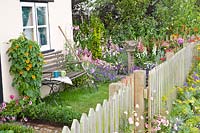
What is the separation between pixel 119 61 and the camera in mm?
10008

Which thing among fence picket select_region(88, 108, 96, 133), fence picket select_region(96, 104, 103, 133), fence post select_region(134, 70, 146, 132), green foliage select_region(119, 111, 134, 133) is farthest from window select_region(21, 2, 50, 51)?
fence picket select_region(88, 108, 96, 133)

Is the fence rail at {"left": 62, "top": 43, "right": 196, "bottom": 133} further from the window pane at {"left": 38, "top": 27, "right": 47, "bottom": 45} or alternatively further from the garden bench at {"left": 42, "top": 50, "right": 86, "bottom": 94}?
the window pane at {"left": 38, "top": 27, "right": 47, "bottom": 45}

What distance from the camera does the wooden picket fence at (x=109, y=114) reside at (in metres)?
2.34

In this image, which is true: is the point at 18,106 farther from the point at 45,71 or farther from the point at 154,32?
the point at 154,32

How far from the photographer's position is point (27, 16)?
22.8 ft

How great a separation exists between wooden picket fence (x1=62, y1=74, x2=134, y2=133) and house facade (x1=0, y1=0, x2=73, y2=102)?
3192 mm

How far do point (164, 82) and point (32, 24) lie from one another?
359cm

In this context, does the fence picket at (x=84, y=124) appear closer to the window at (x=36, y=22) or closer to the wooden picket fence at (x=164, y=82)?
the wooden picket fence at (x=164, y=82)

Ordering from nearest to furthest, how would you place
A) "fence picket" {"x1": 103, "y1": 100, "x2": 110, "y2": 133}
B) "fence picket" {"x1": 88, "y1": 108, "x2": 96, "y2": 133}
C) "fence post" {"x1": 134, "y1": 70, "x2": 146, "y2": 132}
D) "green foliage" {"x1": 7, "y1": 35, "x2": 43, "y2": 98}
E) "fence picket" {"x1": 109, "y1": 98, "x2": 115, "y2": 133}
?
"fence picket" {"x1": 88, "y1": 108, "x2": 96, "y2": 133}
"fence picket" {"x1": 103, "y1": 100, "x2": 110, "y2": 133}
"fence picket" {"x1": 109, "y1": 98, "x2": 115, "y2": 133}
"fence post" {"x1": 134, "y1": 70, "x2": 146, "y2": 132}
"green foliage" {"x1": 7, "y1": 35, "x2": 43, "y2": 98}

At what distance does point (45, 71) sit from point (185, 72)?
3049mm

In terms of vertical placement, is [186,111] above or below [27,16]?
below

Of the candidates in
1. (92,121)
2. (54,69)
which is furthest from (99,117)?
(54,69)

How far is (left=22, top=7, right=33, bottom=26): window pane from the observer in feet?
22.3

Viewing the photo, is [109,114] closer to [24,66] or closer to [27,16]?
[24,66]
